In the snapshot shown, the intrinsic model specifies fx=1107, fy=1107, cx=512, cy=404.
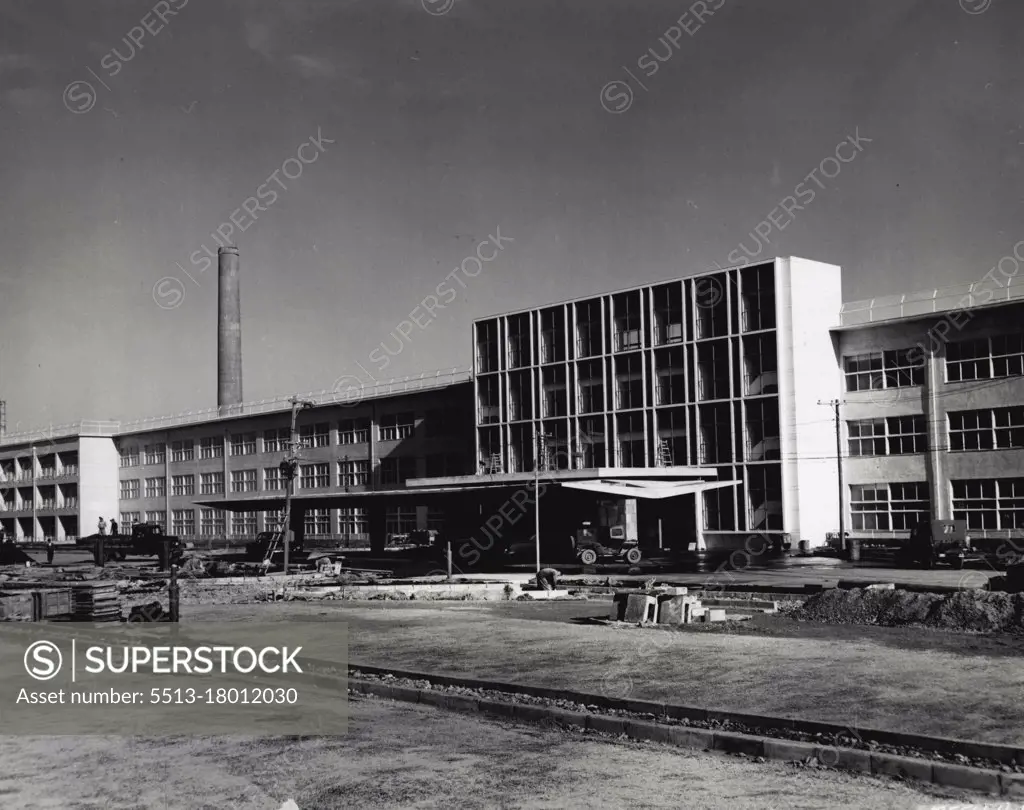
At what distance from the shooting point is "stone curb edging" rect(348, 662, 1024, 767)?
8209 millimetres

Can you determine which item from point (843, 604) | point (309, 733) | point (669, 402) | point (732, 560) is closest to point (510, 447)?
point (669, 402)

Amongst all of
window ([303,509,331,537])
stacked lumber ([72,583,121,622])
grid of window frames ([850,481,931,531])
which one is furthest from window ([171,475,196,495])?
stacked lumber ([72,583,121,622])

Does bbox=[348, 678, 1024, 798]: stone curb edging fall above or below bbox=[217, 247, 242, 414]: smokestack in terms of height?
below

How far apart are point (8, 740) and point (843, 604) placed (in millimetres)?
13892

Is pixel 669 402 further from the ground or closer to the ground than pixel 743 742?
further from the ground

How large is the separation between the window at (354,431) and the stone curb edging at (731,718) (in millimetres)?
67996

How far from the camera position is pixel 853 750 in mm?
8383

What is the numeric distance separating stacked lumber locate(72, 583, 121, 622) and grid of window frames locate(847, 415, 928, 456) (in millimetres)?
42615

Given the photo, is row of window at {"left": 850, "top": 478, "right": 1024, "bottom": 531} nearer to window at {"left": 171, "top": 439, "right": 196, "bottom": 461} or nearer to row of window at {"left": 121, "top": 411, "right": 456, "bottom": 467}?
row of window at {"left": 121, "top": 411, "right": 456, "bottom": 467}

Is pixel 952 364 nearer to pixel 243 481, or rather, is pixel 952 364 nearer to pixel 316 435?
pixel 316 435

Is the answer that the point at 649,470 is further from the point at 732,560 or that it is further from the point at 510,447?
the point at 510,447

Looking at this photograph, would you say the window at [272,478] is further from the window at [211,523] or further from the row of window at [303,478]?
the window at [211,523]

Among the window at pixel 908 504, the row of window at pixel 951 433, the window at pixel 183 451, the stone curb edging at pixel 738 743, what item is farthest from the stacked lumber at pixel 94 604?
the window at pixel 183 451

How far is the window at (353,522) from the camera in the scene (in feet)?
257
